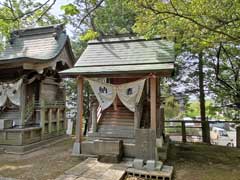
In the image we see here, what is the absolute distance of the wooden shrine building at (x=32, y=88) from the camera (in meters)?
8.16

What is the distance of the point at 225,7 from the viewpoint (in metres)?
5.34

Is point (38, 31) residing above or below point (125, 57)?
above

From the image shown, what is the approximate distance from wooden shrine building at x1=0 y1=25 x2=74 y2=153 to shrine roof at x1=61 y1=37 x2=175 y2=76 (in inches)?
83.6

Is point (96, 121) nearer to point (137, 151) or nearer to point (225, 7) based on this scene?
point (137, 151)

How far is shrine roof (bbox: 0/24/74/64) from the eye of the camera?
1002 cm

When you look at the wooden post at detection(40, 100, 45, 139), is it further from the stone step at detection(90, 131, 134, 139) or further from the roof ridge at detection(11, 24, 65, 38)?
the roof ridge at detection(11, 24, 65, 38)

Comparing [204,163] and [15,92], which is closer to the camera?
[204,163]

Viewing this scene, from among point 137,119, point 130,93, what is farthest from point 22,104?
point 137,119

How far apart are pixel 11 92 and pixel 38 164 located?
4072 millimetres

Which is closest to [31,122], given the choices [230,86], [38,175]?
[38,175]

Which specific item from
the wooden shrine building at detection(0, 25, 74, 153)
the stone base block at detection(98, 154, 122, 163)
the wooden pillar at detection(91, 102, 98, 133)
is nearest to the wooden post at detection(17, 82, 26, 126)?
the wooden shrine building at detection(0, 25, 74, 153)

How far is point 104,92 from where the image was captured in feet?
24.6

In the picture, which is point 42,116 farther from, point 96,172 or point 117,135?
point 96,172

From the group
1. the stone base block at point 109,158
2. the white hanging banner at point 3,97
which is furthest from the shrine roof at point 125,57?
the white hanging banner at point 3,97
